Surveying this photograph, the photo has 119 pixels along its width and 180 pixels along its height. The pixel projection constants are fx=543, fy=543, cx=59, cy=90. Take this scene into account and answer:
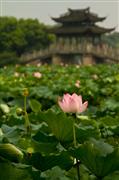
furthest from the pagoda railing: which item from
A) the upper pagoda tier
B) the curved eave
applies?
the curved eave

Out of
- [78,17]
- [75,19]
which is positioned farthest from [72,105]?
[78,17]

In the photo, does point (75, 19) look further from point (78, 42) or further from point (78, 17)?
point (78, 42)

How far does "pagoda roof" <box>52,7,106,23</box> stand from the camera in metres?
42.9

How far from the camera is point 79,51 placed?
38406 millimetres

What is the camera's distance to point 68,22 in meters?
43.2

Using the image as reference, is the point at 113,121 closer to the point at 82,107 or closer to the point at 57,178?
the point at 82,107

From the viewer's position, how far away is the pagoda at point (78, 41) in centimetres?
3809

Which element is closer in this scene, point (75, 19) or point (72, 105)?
point (72, 105)

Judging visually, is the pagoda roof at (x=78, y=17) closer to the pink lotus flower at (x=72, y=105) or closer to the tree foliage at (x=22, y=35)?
the tree foliage at (x=22, y=35)

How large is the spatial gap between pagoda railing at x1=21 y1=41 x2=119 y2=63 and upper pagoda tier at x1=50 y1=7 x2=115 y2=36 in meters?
2.58

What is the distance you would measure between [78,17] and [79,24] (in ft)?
2.33

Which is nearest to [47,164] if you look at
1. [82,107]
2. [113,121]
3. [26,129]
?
[82,107]

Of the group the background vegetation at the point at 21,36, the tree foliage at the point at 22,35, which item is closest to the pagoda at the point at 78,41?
the background vegetation at the point at 21,36

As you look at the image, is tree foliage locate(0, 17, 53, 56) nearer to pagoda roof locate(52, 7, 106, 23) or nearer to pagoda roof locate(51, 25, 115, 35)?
pagoda roof locate(52, 7, 106, 23)
